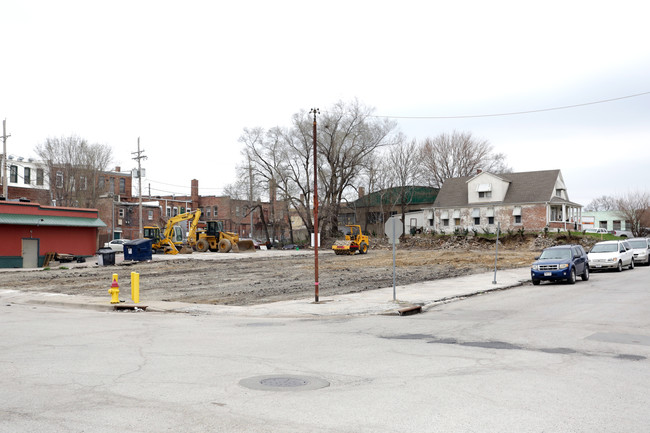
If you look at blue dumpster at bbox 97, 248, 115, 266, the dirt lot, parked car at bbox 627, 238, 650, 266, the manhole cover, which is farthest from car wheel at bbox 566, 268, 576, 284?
blue dumpster at bbox 97, 248, 115, 266

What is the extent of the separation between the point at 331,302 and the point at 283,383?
11.3 m

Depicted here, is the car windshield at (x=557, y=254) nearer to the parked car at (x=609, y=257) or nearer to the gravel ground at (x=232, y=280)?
the gravel ground at (x=232, y=280)

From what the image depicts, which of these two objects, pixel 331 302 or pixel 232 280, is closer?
pixel 331 302

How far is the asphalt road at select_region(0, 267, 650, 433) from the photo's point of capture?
582cm

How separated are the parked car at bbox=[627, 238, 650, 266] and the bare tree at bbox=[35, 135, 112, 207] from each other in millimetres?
53361

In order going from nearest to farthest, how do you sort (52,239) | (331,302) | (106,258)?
(331,302)
(106,258)
(52,239)

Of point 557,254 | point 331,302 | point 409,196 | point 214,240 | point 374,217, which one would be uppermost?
point 409,196

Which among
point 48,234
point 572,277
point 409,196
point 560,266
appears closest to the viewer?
point 560,266

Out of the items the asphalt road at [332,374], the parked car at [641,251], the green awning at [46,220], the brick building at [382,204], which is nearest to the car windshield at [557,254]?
the asphalt road at [332,374]

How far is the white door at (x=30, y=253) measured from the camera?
42.6m

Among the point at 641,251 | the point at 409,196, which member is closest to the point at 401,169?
the point at 409,196

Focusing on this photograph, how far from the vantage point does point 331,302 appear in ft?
61.5

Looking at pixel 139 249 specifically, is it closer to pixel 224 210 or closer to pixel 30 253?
pixel 30 253

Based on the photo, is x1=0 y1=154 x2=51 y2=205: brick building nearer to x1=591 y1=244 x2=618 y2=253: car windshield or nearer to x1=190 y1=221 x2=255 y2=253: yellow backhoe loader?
x1=190 y1=221 x2=255 y2=253: yellow backhoe loader
